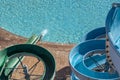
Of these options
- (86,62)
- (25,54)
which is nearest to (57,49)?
(86,62)

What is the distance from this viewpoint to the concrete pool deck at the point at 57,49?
8812mm

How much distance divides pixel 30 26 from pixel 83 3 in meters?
1.72

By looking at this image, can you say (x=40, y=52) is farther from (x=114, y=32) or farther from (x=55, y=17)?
(x=55, y=17)

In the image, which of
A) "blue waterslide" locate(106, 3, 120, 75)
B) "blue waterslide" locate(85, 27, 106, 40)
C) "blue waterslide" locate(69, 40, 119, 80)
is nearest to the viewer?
"blue waterslide" locate(106, 3, 120, 75)

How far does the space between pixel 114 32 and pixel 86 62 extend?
136 cm

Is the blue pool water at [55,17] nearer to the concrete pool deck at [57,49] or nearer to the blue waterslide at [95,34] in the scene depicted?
the concrete pool deck at [57,49]

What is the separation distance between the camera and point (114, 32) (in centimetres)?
703

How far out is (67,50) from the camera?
9.65m

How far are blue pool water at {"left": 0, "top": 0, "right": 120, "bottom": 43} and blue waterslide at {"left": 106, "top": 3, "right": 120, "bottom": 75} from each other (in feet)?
10.8

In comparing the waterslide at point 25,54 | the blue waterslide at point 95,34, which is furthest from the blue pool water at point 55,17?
the waterslide at point 25,54

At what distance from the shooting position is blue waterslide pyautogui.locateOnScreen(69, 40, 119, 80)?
6.94 metres

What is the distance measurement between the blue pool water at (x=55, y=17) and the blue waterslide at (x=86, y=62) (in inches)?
85.7

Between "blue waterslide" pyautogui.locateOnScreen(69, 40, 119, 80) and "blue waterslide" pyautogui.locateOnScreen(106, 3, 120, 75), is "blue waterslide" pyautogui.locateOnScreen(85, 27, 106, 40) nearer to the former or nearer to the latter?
"blue waterslide" pyautogui.locateOnScreen(69, 40, 119, 80)

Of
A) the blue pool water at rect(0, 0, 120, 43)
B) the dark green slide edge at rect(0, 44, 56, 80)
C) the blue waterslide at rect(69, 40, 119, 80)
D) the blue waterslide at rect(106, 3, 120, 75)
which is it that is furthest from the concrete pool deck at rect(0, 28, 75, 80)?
the blue waterslide at rect(106, 3, 120, 75)
